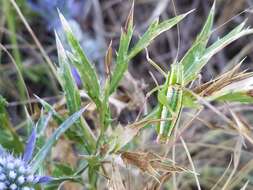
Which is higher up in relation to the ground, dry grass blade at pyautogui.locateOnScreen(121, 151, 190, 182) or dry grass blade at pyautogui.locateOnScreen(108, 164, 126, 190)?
dry grass blade at pyautogui.locateOnScreen(121, 151, 190, 182)

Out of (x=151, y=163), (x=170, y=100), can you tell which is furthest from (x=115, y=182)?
(x=170, y=100)

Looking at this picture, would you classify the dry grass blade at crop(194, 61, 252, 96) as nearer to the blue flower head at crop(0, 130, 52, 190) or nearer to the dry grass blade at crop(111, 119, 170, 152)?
A: the dry grass blade at crop(111, 119, 170, 152)

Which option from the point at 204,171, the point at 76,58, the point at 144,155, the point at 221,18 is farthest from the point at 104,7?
the point at 144,155

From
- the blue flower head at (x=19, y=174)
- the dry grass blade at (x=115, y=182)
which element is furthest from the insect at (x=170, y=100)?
the blue flower head at (x=19, y=174)

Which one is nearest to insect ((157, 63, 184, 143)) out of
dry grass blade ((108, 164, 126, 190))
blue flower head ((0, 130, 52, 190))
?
dry grass blade ((108, 164, 126, 190))

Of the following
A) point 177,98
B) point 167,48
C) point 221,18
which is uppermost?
point 221,18

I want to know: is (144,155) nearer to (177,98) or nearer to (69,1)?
(177,98)

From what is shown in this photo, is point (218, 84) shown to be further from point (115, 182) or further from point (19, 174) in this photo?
point (19, 174)

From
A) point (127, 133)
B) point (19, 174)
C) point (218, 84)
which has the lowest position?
point (19, 174)
